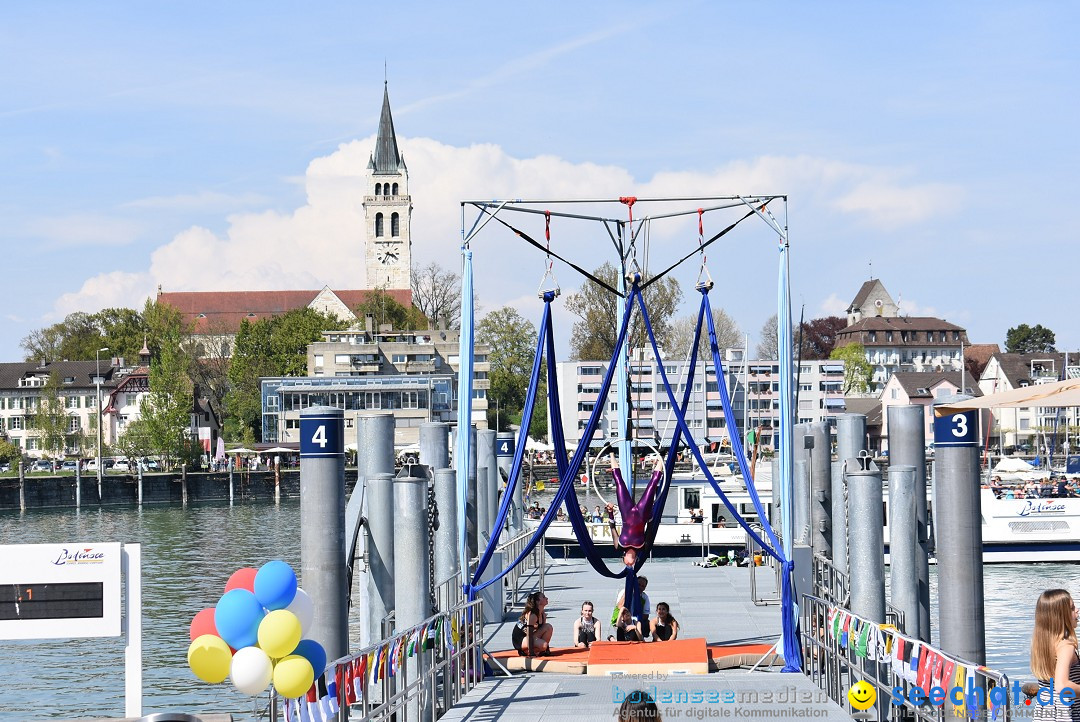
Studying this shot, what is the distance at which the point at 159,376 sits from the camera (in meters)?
100

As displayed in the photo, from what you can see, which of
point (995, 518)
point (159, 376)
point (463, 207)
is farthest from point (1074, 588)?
point (159, 376)

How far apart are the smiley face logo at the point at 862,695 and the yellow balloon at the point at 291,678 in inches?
209

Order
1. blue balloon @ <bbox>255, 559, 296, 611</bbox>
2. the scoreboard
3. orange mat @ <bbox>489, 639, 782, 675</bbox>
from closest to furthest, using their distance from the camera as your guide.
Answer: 1. blue balloon @ <bbox>255, 559, 296, 611</bbox>
2. the scoreboard
3. orange mat @ <bbox>489, 639, 782, 675</bbox>

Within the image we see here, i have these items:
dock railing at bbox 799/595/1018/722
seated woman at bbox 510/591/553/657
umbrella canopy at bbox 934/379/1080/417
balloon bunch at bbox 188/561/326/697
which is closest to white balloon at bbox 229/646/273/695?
balloon bunch at bbox 188/561/326/697

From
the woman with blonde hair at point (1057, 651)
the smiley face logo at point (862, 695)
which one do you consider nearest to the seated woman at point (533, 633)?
the smiley face logo at point (862, 695)

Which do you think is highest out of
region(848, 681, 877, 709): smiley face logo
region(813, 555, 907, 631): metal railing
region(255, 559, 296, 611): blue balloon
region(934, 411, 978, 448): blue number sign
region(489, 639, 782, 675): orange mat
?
region(934, 411, 978, 448): blue number sign

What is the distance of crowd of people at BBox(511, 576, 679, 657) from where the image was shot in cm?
1761

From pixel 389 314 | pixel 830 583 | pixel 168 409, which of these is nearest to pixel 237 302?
pixel 389 314

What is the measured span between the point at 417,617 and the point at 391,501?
1.55m

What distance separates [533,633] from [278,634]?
7.01m

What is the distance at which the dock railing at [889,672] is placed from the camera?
10.1 meters

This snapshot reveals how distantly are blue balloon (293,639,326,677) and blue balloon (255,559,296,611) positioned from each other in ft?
1.12

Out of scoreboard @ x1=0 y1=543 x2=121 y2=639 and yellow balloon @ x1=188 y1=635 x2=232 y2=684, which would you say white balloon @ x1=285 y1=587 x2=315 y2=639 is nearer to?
yellow balloon @ x1=188 y1=635 x2=232 y2=684

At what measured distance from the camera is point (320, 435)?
12641 millimetres
